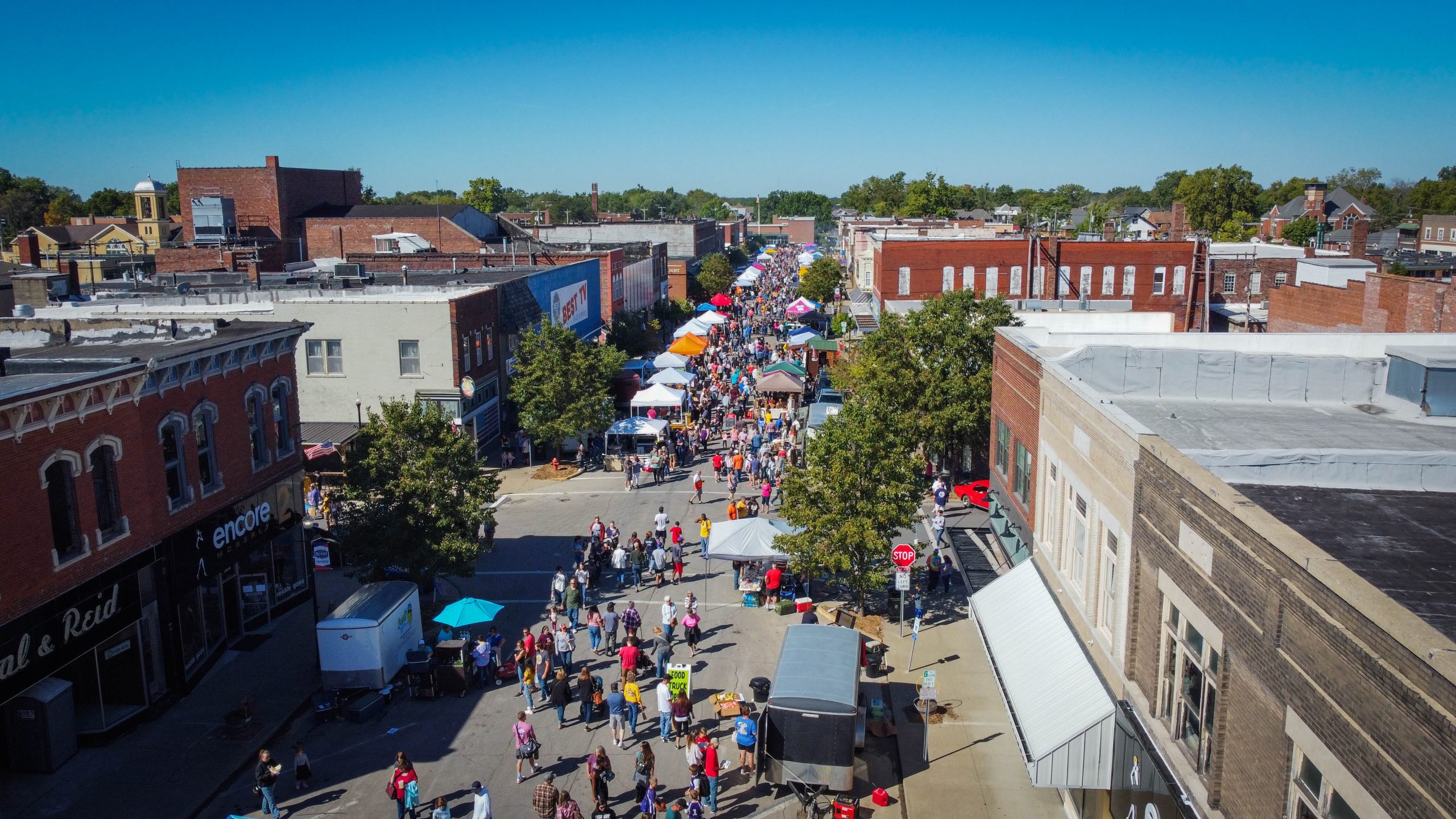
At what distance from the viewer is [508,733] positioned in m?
18.6

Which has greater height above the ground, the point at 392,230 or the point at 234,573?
the point at 392,230

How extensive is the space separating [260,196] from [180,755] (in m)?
67.8

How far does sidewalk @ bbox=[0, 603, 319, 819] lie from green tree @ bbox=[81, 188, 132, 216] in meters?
148

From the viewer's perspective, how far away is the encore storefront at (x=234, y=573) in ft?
68.1

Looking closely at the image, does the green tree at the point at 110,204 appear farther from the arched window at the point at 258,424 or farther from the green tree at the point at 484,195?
the arched window at the point at 258,424

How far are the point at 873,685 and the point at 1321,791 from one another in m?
12.4

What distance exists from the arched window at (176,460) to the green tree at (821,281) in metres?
67.1

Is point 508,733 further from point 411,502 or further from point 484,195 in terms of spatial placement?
point 484,195

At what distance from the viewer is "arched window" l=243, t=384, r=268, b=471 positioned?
24000mm

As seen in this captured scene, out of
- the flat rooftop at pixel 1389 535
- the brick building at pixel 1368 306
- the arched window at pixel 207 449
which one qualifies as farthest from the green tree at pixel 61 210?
the flat rooftop at pixel 1389 535

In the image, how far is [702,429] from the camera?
42.4 metres

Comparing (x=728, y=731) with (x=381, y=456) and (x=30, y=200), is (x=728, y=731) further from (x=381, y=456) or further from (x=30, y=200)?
(x=30, y=200)

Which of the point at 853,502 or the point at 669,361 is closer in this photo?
the point at 853,502

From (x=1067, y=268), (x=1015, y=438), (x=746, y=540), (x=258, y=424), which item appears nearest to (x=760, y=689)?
(x=746, y=540)
